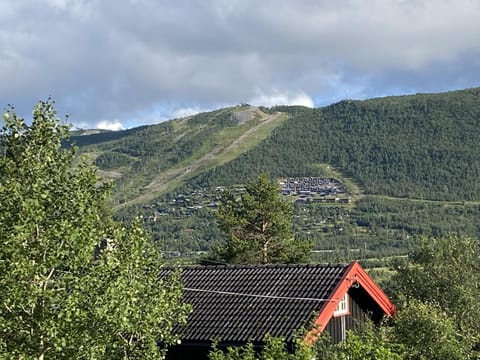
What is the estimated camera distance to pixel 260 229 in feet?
163

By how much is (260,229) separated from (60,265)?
36.0 m

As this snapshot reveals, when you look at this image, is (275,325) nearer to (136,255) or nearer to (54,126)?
(136,255)

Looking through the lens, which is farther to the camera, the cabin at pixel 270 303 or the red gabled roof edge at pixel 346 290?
the red gabled roof edge at pixel 346 290

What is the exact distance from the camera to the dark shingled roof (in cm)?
2248

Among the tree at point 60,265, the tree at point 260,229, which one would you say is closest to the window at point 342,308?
the tree at point 60,265

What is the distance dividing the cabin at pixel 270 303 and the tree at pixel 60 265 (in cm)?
756

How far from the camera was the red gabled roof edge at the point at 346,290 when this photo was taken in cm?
2265

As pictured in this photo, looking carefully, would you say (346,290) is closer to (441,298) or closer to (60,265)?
(441,298)

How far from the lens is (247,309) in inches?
934

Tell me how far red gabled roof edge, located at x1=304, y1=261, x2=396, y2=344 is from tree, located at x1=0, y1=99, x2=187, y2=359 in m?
7.46

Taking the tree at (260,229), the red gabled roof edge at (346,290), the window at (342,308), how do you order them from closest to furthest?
the red gabled roof edge at (346,290)
the window at (342,308)
the tree at (260,229)

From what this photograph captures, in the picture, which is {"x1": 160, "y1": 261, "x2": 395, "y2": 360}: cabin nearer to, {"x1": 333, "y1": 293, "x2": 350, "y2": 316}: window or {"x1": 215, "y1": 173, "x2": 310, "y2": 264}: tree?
{"x1": 333, "y1": 293, "x2": 350, "y2": 316}: window

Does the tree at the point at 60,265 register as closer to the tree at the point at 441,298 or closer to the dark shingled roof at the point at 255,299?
the dark shingled roof at the point at 255,299

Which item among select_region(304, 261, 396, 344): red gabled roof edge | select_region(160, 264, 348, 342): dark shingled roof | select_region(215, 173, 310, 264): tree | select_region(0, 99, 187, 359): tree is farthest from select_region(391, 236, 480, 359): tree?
select_region(215, 173, 310, 264): tree
